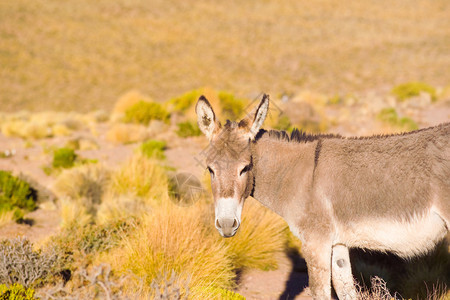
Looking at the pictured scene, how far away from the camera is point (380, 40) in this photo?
62.8m

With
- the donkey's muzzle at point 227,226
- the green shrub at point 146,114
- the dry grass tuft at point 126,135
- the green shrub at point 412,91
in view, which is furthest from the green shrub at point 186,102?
the donkey's muzzle at point 227,226

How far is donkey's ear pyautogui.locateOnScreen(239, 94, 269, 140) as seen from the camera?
177 inches

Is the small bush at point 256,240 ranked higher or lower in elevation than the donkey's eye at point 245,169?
lower

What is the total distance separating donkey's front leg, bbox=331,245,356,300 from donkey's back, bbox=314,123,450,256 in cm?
29

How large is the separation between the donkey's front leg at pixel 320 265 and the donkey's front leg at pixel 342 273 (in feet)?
1.21

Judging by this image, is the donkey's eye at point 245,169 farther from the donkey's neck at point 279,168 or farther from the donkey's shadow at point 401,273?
the donkey's shadow at point 401,273

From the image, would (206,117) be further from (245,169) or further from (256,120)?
(245,169)

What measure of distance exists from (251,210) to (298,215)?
3.87 metres

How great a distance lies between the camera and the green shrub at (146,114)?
20.9 m

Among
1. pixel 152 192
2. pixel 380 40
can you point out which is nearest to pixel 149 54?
pixel 380 40

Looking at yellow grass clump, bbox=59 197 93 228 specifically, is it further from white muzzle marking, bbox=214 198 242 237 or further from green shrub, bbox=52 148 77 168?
white muzzle marking, bbox=214 198 242 237

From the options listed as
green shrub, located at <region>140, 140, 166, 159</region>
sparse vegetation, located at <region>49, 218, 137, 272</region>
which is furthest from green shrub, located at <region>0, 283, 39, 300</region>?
green shrub, located at <region>140, 140, 166, 159</region>

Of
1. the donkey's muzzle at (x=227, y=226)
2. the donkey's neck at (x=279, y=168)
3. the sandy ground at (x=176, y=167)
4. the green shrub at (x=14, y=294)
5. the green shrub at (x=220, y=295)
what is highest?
the donkey's neck at (x=279, y=168)

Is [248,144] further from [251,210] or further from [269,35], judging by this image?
[269,35]
